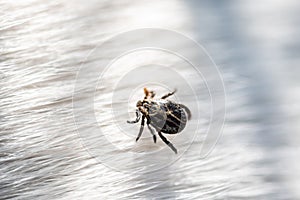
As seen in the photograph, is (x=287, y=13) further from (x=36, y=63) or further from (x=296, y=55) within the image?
(x=36, y=63)

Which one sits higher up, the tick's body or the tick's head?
the tick's head

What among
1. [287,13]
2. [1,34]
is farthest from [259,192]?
[1,34]

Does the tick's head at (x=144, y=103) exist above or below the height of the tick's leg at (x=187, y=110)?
above

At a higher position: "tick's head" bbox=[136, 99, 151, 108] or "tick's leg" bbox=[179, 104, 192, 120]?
"tick's head" bbox=[136, 99, 151, 108]
